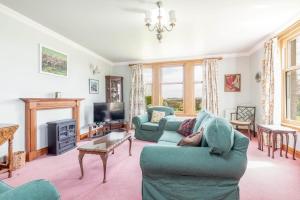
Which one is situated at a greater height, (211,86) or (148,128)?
(211,86)

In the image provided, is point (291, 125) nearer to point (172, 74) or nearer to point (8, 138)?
point (172, 74)

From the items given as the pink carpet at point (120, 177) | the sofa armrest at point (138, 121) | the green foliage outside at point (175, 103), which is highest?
the green foliage outside at point (175, 103)

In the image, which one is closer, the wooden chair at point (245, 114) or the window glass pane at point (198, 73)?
the wooden chair at point (245, 114)

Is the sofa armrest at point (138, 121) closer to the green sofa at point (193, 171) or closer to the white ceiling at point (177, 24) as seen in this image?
the white ceiling at point (177, 24)

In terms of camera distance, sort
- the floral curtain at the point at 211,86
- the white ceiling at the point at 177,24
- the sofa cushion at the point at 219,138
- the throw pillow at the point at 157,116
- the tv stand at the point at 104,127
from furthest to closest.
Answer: the floral curtain at the point at 211,86 < the tv stand at the point at 104,127 < the throw pillow at the point at 157,116 < the white ceiling at the point at 177,24 < the sofa cushion at the point at 219,138

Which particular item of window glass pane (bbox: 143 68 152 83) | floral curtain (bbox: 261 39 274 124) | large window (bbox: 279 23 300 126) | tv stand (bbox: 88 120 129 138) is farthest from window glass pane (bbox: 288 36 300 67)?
tv stand (bbox: 88 120 129 138)

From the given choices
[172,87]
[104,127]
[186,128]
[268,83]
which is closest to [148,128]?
[186,128]

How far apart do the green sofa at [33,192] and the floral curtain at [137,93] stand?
570 cm

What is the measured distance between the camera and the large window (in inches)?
143

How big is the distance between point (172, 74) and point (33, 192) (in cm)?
604

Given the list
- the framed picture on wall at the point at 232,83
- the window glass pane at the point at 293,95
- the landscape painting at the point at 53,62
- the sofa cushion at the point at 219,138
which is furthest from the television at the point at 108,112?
the window glass pane at the point at 293,95

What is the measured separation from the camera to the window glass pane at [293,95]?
3.66 m

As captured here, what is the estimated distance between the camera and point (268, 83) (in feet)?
13.7

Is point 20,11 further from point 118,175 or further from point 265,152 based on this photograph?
point 265,152
